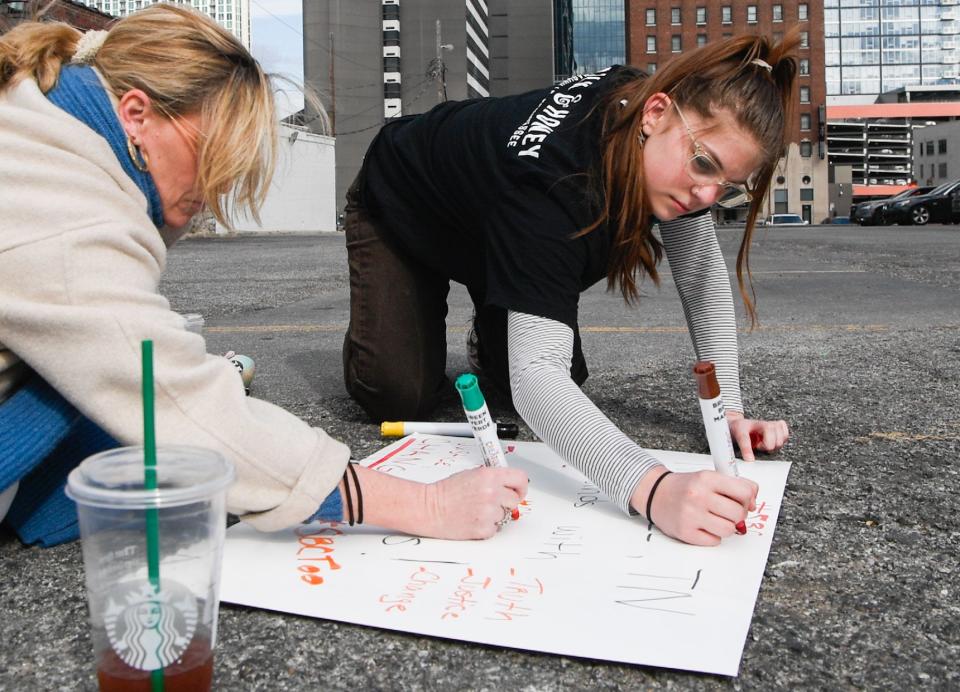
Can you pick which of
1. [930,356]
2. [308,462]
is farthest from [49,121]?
[930,356]

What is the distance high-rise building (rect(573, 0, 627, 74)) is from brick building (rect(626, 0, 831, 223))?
1352 inches

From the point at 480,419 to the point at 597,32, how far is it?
106 metres

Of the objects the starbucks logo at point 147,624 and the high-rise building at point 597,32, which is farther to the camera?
the high-rise building at point 597,32

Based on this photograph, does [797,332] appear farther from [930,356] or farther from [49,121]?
[49,121]

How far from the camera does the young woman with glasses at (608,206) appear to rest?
1485 mm

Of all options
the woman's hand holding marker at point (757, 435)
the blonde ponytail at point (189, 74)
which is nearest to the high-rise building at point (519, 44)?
the woman's hand holding marker at point (757, 435)

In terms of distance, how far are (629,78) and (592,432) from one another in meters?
0.82

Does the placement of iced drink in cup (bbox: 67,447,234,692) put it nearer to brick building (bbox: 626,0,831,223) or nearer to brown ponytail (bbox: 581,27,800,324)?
brown ponytail (bbox: 581,27,800,324)

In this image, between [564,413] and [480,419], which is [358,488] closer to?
[480,419]

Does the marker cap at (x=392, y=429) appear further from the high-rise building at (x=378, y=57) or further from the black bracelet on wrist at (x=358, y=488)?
the high-rise building at (x=378, y=57)

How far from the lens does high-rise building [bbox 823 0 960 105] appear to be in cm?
13475

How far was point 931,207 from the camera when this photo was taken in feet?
67.7

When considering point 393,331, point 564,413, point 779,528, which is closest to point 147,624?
point 564,413

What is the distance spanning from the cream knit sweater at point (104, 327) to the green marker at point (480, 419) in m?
0.30
